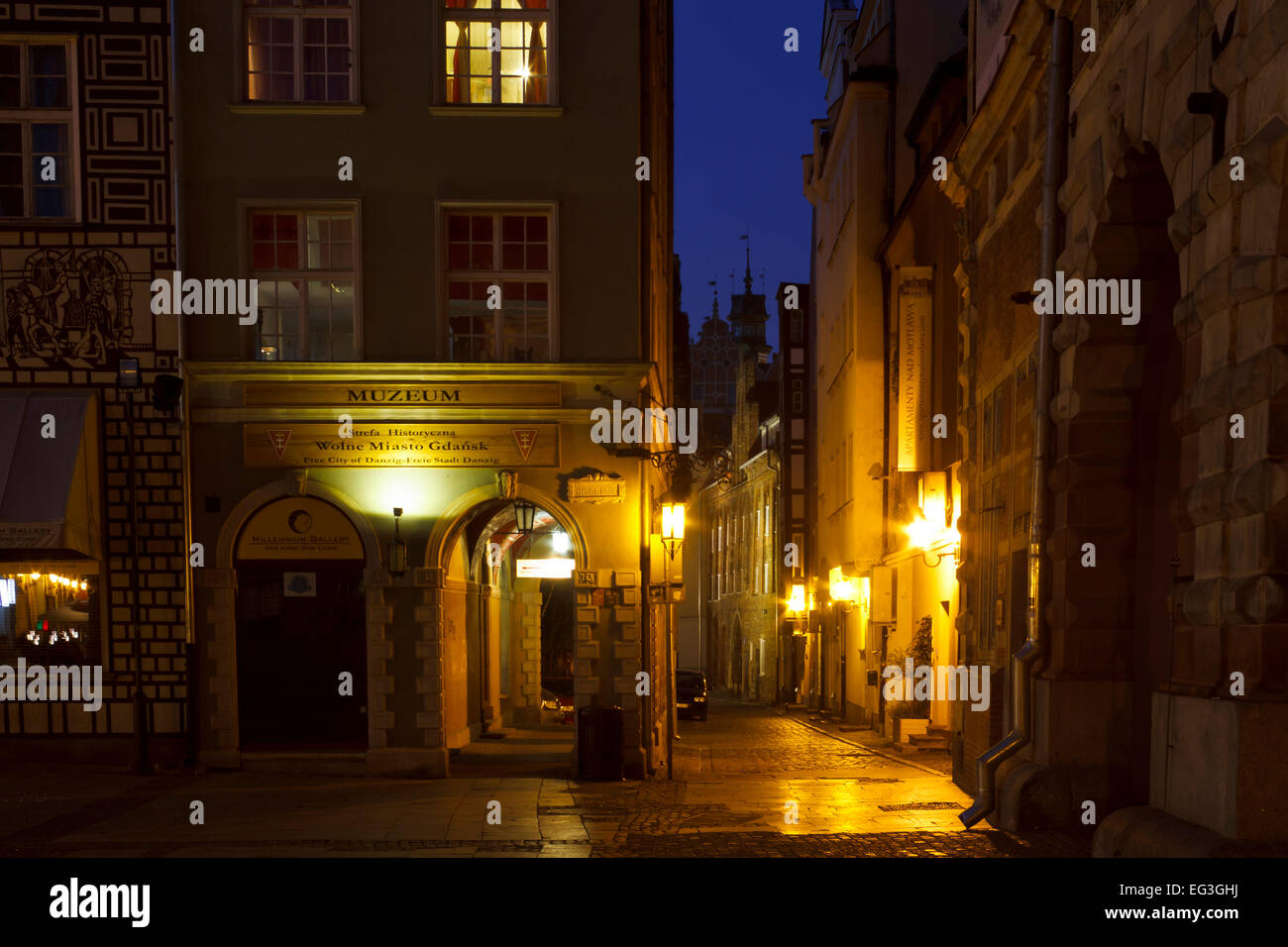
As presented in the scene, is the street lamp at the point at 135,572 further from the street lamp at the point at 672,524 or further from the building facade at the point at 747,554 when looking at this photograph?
the building facade at the point at 747,554

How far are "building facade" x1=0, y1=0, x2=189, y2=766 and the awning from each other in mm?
194

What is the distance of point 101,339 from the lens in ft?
57.2

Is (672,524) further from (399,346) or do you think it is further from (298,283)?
(298,283)

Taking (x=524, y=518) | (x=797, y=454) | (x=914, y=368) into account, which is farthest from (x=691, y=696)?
(x=797, y=454)

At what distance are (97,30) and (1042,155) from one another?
12453 millimetres

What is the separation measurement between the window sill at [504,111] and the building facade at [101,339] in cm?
374

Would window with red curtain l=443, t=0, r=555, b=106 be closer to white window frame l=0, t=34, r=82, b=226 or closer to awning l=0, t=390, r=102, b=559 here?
white window frame l=0, t=34, r=82, b=226

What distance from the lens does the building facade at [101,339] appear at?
56.9 feet

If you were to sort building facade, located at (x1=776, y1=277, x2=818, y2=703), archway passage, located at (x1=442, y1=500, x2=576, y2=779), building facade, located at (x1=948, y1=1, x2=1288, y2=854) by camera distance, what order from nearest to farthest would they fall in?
1. building facade, located at (x1=948, y1=1, x2=1288, y2=854)
2. archway passage, located at (x1=442, y1=500, x2=576, y2=779)
3. building facade, located at (x1=776, y1=277, x2=818, y2=703)

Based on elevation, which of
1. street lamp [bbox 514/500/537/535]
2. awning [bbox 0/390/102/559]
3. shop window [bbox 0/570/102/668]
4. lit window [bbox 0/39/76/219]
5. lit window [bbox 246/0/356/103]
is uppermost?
lit window [bbox 246/0/356/103]

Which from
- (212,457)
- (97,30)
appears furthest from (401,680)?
(97,30)

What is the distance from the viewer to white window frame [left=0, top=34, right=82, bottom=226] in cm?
1728
